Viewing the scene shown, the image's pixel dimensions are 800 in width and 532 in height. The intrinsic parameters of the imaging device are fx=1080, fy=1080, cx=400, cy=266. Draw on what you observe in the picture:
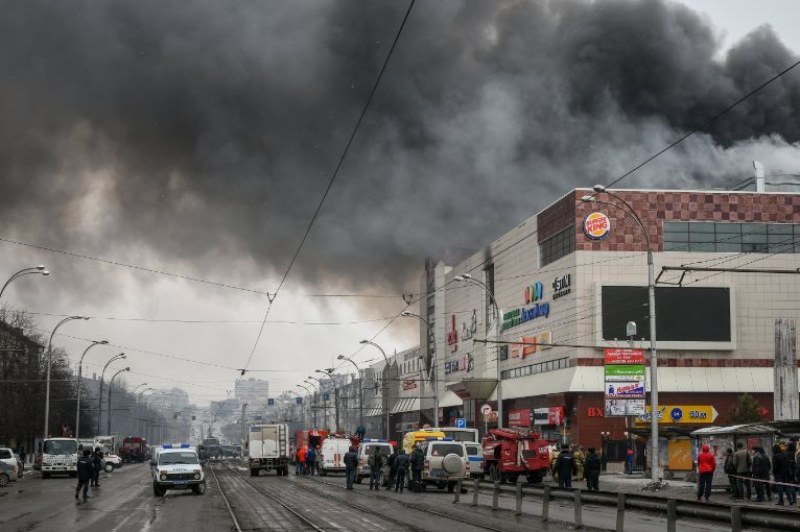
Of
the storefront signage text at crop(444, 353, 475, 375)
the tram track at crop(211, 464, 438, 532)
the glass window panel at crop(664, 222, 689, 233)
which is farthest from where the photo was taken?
the storefront signage text at crop(444, 353, 475, 375)


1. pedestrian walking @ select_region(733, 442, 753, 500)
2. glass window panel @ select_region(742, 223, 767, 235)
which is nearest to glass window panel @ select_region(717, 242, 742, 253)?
glass window panel @ select_region(742, 223, 767, 235)

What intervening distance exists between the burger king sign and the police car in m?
47.1

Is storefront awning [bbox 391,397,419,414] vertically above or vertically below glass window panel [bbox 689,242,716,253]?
below

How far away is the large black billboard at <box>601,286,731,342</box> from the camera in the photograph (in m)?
79.6

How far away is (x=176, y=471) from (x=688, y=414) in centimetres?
5000

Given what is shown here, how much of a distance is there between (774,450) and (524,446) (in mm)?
16084

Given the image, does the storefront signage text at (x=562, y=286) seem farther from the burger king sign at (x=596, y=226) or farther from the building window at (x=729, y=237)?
the building window at (x=729, y=237)

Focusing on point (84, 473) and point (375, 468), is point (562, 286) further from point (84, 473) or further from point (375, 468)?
point (84, 473)

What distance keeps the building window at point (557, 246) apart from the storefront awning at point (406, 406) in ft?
151

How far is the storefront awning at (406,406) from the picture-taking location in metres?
132

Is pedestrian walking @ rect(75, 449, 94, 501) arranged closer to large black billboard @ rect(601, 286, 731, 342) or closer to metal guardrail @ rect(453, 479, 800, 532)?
metal guardrail @ rect(453, 479, 800, 532)

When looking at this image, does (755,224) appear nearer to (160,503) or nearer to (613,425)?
(613,425)

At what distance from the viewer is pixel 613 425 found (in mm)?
78000

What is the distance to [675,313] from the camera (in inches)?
3145
